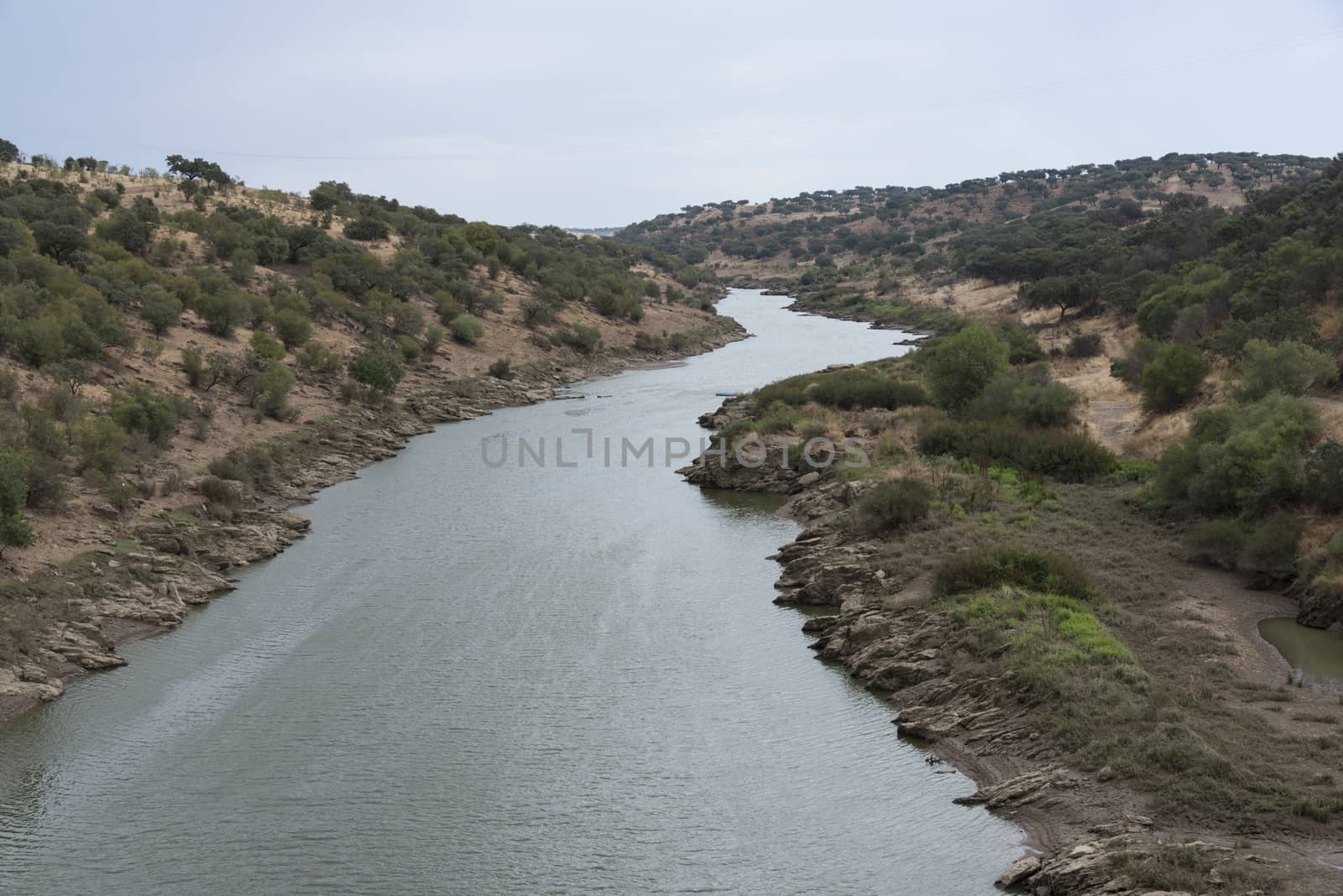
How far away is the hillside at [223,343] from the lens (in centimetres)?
3142

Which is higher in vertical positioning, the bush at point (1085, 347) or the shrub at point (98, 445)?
the bush at point (1085, 347)

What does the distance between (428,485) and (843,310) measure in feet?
267

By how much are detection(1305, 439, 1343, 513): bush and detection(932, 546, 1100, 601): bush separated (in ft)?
22.5

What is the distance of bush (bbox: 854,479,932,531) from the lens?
108 feet

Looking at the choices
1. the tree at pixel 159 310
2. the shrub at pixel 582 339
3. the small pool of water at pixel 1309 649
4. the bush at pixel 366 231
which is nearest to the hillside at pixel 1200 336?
the small pool of water at pixel 1309 649

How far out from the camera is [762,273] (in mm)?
174375

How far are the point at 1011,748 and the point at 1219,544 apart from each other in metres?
12.4

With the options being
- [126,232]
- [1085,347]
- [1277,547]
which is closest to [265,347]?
[126,232]

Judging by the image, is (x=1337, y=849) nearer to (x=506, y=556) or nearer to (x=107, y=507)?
(x=506, y=556)

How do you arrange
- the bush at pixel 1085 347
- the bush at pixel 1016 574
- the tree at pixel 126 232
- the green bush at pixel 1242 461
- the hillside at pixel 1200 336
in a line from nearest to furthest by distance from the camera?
the bush at pixel 1016 574
the hillside at pixel 1200 336
the green bush at pixel 1242 461
the tree at pixel 126 232
the bush at pixel 1085 347

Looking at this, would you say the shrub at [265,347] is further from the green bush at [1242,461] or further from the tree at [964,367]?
the green bush at [1242,461]

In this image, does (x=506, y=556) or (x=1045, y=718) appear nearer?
(x=1045, y=718)

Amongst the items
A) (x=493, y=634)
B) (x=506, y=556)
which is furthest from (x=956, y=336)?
(x=493, y=634)

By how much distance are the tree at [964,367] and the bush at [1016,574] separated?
72.0ft
